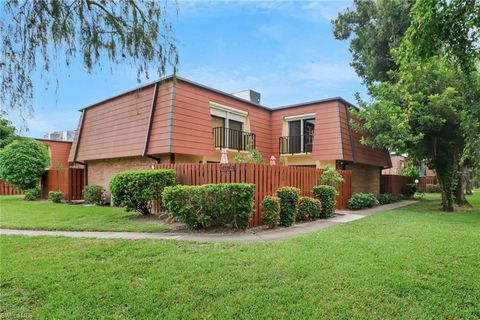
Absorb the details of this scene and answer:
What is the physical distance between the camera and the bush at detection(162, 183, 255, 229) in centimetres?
750

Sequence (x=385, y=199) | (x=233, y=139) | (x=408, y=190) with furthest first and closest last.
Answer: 1. (x=408, y=190)
2. (x=385, y=199)
3. (x=233, y=139)

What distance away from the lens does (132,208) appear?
32.3 ft

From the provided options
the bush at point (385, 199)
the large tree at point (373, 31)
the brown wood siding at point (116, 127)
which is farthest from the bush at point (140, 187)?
the large tree at point (373, 31)

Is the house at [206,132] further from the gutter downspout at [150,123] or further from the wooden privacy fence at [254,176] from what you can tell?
the wooden privacy fence at [254,176]

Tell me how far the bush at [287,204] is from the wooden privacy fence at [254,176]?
0.42 metres

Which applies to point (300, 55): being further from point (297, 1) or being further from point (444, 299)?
point (444, 299)

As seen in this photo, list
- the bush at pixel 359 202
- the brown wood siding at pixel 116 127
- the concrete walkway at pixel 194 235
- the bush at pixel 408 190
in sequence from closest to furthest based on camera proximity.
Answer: the concrete walkway at pixel 194 235, the brown wood siding at pixel 116 127, the bush at pixel 359 202, the bush at pixel 408 190

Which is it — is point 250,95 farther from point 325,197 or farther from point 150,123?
point 325,197

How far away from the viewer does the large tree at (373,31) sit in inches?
647

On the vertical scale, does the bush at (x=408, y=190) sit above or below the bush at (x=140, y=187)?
below

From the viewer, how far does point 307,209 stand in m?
9.77

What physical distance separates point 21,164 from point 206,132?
11219mm

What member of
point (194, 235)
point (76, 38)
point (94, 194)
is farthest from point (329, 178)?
point (94, 194)

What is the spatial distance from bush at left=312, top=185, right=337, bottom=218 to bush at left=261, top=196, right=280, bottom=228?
308 cm
